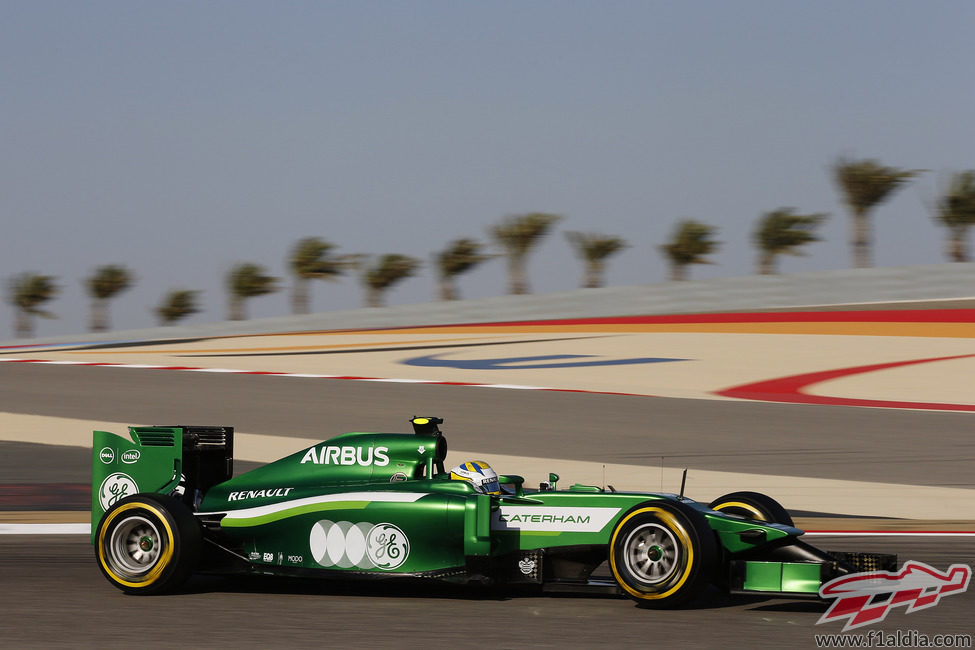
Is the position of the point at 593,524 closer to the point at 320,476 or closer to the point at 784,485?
the point at 320,476

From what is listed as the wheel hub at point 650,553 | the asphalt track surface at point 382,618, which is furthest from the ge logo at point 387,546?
the wheel hub at point 650,553

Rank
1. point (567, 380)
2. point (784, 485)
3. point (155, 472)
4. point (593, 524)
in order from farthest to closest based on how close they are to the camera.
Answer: point (567, 380)
point (784, 485)
point (155, 472)
point (593, 524)

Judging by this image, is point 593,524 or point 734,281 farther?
point 734,281

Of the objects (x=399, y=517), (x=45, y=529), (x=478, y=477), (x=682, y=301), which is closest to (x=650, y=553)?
(x=478, y=477)

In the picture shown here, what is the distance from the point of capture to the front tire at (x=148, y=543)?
749 cm

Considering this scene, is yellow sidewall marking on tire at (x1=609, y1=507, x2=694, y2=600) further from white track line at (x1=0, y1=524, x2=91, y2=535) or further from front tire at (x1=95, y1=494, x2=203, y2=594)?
white track line at (x1=0, y1=524, x2=91, y2=535)

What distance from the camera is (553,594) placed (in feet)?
25.1

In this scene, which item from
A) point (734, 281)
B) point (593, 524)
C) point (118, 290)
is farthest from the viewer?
point (118, 290)

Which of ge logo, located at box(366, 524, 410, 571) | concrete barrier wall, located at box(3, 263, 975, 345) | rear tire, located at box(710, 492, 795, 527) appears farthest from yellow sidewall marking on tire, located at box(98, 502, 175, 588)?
concrete barrier wall, located at box(3, 263, 975, 345)

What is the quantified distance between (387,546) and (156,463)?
6.12ft

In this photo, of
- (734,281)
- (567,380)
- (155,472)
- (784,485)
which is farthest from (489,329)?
(155,472)

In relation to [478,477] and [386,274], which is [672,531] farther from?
[386,274]

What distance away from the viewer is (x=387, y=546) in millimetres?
7352

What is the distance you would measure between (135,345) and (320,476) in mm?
27287
